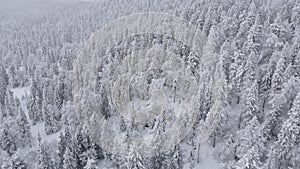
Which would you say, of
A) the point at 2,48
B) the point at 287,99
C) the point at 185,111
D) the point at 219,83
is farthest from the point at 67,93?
the point at 2,48

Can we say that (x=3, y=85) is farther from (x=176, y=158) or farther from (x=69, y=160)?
(x=176, y=158)

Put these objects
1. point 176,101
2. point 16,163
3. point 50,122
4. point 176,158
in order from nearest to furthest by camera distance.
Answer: point 176,158
point 16,163
point 176,101
point 50,122

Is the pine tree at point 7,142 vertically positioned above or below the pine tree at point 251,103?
below

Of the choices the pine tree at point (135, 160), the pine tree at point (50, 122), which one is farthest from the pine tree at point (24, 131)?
the pine tree at point (135, 160)

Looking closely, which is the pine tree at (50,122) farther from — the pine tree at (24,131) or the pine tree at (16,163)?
Answer: the pine tree at (16,163)

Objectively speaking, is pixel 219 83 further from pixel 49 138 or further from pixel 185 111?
pixel 49 138

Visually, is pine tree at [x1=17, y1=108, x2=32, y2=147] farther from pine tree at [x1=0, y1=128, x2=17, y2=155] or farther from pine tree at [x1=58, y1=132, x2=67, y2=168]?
pine tree at [x1=58, y1=132, x2=67, y2=168]

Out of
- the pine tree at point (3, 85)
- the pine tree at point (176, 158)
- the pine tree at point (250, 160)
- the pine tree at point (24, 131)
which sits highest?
the pine tree at point (250, 160)

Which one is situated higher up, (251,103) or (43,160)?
(251,103)

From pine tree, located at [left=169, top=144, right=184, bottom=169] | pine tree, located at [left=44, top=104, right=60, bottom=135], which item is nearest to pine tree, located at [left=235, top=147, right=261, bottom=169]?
pine tree, located at [left=169, top=144, right=184, bottom=169]

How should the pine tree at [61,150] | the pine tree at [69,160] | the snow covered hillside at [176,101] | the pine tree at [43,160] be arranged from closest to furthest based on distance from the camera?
the snow covered hillside at [176,101] < the pine tree at [69,160] < the pine tree at [43,160] < the pine tree at [61,150]

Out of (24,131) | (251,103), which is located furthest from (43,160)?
(251,103)
